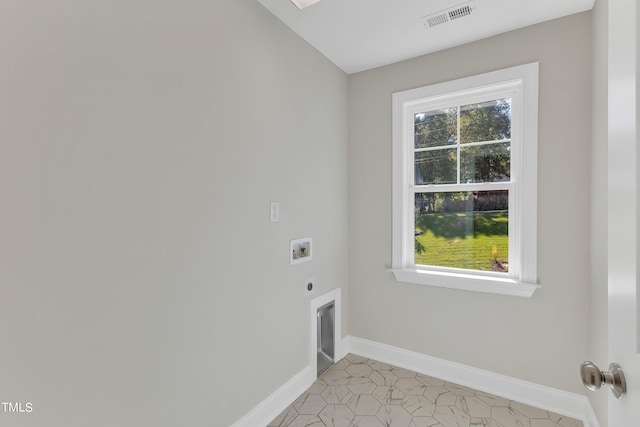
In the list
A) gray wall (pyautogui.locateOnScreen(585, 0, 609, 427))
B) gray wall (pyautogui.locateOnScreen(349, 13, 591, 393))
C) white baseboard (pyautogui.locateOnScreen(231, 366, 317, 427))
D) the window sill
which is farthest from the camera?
the window sill

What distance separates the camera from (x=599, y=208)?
1588 millimetres

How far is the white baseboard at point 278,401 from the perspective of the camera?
5.57 feet

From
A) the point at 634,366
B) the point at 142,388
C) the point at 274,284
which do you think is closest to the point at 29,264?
the point at 142,388

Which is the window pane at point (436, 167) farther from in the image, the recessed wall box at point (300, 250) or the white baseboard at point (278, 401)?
the white baseboard at point (278, 401)

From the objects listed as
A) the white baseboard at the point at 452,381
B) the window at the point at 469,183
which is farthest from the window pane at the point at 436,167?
the white baseboard at the point at 452,381

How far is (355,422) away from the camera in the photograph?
179cm

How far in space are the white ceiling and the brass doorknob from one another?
194cm

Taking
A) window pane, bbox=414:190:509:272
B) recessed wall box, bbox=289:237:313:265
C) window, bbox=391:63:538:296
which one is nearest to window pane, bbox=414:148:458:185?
window, bbox=391:63:538:296

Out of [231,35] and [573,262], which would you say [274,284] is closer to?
[231,35]

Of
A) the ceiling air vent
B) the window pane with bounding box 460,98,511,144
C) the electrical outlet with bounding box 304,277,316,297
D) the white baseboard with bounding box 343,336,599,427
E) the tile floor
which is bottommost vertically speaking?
the tile floor

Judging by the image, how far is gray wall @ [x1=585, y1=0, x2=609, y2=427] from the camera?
1467 millimetres

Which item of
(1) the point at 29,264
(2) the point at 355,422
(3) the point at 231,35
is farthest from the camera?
(2) the point at 355,422

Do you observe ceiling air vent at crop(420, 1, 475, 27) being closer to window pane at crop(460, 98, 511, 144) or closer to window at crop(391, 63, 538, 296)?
window at crop(391, 63, 538, 296)

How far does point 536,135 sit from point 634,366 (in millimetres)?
1838
